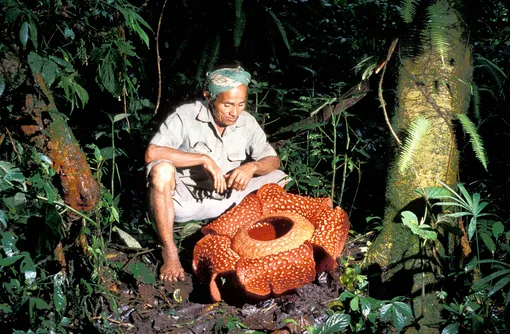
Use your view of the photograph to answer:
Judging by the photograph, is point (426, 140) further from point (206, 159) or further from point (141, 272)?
point (141, 272)

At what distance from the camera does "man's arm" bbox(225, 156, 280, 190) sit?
388cm

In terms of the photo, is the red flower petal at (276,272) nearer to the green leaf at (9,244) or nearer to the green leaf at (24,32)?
the green leaf at (9,244)

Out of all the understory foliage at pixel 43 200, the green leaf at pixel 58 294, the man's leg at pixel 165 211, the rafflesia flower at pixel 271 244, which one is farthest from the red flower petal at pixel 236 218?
the green leaf at pixel 58 294

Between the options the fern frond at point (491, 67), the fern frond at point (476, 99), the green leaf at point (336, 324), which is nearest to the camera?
the green leaf at point (336, 324)

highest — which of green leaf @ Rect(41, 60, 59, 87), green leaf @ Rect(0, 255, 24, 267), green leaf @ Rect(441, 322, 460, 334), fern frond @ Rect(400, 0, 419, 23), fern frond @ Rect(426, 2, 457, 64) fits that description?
fern frond @ Rect(400, 0, 419, 23)

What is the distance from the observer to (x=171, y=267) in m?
3.80

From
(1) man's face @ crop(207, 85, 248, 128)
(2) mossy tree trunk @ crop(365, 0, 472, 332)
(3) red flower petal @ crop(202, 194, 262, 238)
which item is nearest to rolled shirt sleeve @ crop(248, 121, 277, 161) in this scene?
(1) man's face @ crop(207, 85, 248, 128)

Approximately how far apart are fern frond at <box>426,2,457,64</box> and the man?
1587 mm

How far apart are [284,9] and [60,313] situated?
394 centimetres

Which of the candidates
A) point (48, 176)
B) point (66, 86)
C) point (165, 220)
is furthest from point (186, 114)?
point (48, 176)

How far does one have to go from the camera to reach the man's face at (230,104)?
3.86 meters

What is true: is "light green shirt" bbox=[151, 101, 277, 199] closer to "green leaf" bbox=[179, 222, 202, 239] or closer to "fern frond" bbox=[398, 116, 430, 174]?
"green leaf" bbox=[179, 222, 202, 239]

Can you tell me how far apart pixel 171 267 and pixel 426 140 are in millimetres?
2179

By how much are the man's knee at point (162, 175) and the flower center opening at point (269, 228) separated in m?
0.77
